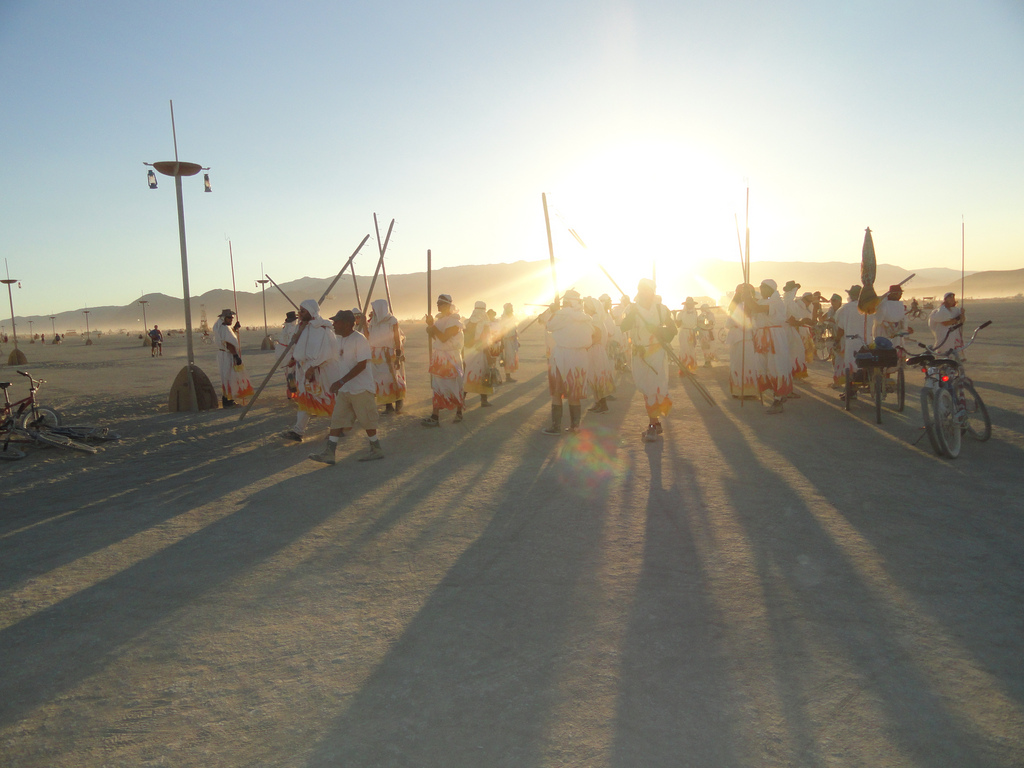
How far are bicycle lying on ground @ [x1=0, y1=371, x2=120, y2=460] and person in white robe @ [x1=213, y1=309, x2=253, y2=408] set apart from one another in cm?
357

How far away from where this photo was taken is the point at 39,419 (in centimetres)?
923

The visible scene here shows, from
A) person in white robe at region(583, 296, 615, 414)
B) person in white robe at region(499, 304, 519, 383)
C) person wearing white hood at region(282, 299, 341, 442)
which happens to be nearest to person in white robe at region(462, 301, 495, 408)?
person in white robe at region(583, 296, 615, 414)

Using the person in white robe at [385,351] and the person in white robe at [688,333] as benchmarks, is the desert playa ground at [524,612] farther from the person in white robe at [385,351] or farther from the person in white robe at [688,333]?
the person in white robe at [688,333]

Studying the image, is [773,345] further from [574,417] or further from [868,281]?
[574,417]

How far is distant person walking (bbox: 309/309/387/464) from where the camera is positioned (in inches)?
314

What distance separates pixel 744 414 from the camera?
10750 millimetres

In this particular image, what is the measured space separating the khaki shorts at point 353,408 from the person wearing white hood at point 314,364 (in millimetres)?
734

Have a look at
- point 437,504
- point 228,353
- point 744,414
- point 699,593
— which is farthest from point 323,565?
point 228,353

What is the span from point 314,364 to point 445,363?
2.20 meters

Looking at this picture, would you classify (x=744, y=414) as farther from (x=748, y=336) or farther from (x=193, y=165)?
(x=193, y=165)

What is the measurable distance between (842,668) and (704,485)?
11.3 feet

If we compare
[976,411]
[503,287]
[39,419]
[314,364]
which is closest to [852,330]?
[976,411]

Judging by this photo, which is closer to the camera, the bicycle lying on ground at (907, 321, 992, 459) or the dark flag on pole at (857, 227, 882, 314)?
the bicycle lying on ground at (907, 321, 992, 459)

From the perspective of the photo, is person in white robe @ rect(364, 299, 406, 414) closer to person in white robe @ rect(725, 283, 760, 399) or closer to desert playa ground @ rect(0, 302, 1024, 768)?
desert playa ground @ rect(0, 302, 1024, 768)
